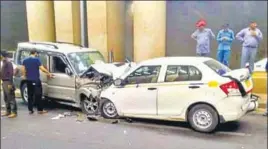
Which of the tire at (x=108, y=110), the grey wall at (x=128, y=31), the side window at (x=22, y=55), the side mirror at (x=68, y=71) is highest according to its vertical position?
the grey wall at (x=128, y=31)

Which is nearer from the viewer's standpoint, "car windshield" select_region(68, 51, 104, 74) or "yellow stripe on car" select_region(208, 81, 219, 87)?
"yellow stripe on car" select_region(208, 81, 219, 87)

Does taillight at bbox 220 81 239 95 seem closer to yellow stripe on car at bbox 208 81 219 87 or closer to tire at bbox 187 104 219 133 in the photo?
yellow stripe on car at bbox 208 81 219 87

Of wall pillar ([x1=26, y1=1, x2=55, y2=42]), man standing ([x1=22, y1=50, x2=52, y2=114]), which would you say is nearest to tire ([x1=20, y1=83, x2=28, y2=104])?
man standing ([x1=22, y1=50, x2=52, y2=114])

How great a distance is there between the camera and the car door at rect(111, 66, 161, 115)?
7.28m

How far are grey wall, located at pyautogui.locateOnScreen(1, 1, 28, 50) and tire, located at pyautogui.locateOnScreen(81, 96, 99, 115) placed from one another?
29.3 ft

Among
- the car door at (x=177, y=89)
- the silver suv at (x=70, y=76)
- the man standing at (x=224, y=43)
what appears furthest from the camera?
the man standing at (x=224, y=43)

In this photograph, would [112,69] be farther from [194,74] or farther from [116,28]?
[116,28]

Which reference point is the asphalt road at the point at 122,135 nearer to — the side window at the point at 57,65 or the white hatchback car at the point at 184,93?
the white hatchback car at the point at 184,93

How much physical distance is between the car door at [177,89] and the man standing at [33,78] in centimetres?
326

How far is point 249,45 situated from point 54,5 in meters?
8.13

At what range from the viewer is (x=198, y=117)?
6879 millimetres

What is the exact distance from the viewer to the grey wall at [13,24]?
16.1m

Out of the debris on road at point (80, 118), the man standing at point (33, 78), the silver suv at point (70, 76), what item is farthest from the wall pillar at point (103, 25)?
the debris on road at point (80, 118)

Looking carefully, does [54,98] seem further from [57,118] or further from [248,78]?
[248,78]
